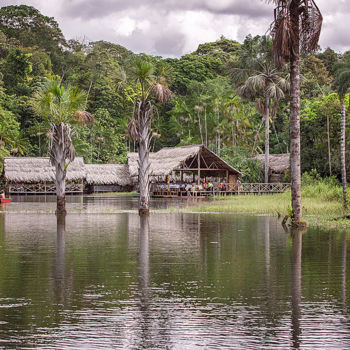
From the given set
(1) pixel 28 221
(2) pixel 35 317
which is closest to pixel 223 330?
(2) pixel 35 317

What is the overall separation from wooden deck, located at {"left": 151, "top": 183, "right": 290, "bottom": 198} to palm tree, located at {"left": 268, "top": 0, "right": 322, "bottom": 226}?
24897 millimetres

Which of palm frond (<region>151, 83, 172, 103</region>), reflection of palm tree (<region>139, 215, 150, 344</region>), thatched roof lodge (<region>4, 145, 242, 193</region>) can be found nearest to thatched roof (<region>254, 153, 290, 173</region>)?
thatched roof lodge (<region>4, 145, 242, 193</region>)

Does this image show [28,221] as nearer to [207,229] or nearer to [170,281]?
[207,229]

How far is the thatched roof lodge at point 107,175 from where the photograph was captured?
176 ft

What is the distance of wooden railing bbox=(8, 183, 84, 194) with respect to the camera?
5167 centimetres

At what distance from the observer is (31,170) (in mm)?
50938

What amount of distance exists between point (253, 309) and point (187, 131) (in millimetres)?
53979

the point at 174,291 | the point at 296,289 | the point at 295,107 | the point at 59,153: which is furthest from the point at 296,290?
the point at 59,153

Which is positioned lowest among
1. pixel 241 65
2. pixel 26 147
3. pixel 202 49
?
pixel 26 147

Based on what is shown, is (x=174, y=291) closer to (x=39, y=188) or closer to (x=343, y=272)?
(x=343, y=272)

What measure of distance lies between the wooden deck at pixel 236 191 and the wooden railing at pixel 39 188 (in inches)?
326

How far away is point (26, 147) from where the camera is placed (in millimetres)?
55062

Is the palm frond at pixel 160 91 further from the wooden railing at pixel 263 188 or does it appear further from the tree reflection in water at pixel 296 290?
the wooden railing at pixel 263 188

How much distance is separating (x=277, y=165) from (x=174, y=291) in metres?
43.8
